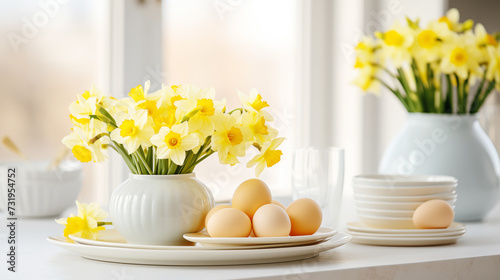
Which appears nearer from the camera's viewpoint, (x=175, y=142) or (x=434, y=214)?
(x=175, y=142)

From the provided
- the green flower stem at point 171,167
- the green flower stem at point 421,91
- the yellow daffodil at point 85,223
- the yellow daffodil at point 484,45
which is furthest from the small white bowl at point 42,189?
the yellow daffodil at point 484,45

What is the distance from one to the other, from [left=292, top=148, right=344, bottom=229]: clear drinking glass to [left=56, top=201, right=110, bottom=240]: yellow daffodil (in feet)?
1.32

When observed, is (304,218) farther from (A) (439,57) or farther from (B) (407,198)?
(A) (439,57)

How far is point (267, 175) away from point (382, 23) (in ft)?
2.33

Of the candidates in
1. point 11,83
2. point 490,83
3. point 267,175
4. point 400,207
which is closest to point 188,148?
point 400,207

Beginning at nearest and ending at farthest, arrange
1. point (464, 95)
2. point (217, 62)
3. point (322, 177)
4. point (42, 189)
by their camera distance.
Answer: point (322, 177), point (42, 189), point (464, 95), point (217, 62)

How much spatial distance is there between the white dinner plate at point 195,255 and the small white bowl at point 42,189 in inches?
20.0

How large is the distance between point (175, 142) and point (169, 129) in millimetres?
18

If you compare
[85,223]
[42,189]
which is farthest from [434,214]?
[42,189]

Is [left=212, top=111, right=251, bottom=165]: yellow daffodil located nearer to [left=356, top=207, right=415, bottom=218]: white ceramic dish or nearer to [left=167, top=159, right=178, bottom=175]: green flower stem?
[left=167, top=159, right=178, bottom=175]: green flower stem

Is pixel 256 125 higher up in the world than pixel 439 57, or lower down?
lower down

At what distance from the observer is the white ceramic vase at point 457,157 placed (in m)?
1.43

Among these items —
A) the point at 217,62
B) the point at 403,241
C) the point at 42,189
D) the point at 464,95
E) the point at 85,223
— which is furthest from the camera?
the point at 217,62

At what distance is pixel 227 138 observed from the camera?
92cm
